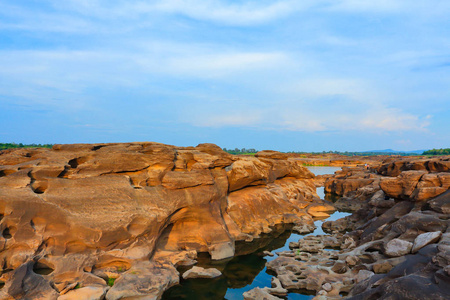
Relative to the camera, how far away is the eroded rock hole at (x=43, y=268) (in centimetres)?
1223

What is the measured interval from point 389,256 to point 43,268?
1449 centimetres

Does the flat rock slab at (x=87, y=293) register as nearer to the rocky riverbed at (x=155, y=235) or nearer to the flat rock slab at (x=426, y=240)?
the rocky riverbed at (x=155, y=235)

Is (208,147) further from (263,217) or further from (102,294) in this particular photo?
(102,294)

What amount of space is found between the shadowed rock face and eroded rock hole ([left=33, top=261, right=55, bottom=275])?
3.0 inches

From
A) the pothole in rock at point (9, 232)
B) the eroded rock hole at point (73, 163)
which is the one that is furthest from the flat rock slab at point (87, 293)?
the eroded rock hole at point (73, 163)

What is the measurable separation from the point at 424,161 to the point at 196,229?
23752mm

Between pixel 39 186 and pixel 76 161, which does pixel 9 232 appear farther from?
pixel 76 161

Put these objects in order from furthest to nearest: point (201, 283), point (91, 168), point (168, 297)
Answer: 1. point (91, 168)
2. point (201, 283)
3. point (168, 297)

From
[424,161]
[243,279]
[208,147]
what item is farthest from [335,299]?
[424,161]

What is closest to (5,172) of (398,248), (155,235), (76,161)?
(76,161)

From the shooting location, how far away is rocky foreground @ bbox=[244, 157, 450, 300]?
8.54 meters

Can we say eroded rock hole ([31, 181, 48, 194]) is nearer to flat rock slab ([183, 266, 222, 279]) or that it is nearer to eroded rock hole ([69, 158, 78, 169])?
eroded rock hole ([69, 158, 78, 169])

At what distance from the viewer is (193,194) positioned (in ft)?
56.3

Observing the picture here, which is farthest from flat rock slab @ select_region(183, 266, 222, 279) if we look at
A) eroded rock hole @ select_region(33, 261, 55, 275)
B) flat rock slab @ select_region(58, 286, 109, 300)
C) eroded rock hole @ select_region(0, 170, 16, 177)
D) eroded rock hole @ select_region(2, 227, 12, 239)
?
eroded rock hole @ select_region(0, 170, 16, 177)
